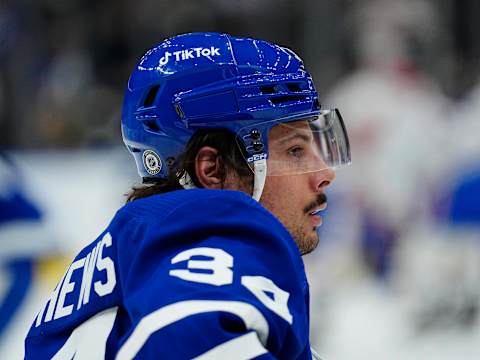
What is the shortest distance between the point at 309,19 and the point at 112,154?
1.52m

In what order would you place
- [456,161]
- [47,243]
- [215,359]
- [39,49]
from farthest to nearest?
[39,49] → [456,161] → [47,243] → [215,359]

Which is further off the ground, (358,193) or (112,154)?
(112,154)

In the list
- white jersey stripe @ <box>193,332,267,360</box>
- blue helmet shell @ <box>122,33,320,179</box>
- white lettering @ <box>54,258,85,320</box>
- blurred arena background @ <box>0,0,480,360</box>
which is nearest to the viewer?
white jersey stripe @ <box>193,332,267,360</box>

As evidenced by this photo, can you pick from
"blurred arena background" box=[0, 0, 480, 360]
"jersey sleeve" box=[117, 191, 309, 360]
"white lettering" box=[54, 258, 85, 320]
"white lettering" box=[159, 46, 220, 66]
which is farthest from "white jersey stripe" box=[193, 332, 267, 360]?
"blurred arena background" box=[0, 0, 480, 360]

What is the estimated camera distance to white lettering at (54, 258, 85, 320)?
1.22 metres

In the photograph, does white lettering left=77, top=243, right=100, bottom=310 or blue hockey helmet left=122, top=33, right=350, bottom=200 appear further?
blue hockey helmet left=122, top=33, right=350, bottom=200

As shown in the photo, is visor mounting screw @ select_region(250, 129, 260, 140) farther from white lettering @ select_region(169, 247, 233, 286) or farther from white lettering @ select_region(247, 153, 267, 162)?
white lettering @ select_region(169, 247, 233, 286)

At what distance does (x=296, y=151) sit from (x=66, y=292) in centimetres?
40

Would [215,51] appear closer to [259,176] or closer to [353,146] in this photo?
[259,176]

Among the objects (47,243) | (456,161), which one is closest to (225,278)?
(47,243)

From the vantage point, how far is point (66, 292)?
4.11ft

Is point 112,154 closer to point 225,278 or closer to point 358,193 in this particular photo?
point 358,193

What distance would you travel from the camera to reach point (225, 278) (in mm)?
1028

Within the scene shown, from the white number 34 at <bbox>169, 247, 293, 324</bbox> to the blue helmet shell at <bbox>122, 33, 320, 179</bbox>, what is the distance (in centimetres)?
33
